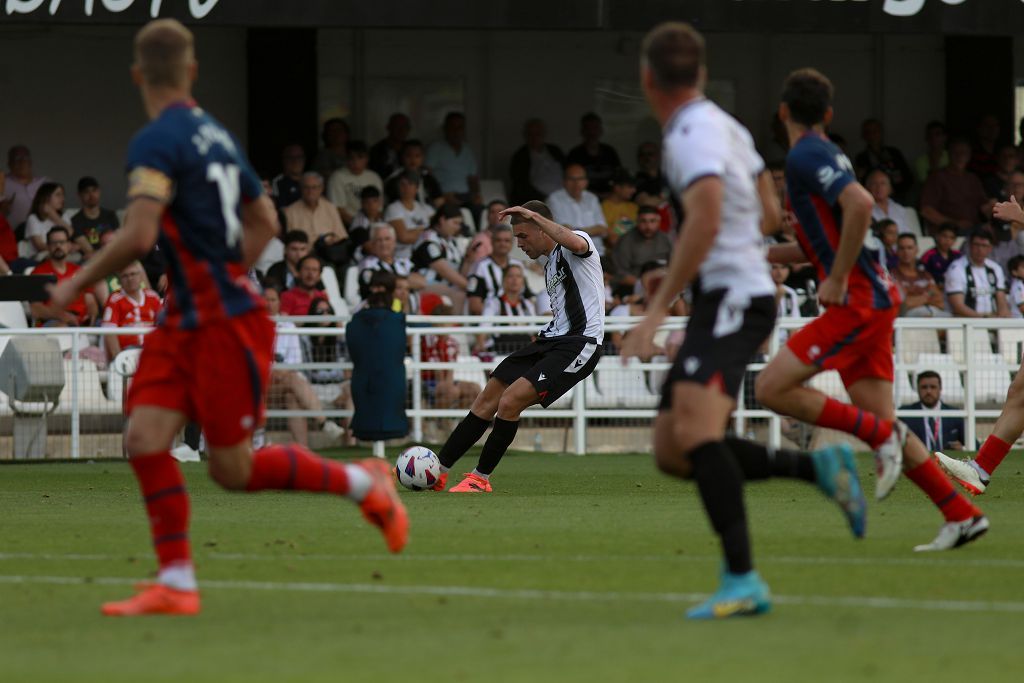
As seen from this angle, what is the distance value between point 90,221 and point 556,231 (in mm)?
8314

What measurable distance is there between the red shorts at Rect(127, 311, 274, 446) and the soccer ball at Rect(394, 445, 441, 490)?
5594 mm

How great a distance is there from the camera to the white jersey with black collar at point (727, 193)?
597 cm

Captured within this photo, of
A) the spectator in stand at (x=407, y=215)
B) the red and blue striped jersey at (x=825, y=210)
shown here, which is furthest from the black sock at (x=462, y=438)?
the spectator in stand at (x=407, y=215)

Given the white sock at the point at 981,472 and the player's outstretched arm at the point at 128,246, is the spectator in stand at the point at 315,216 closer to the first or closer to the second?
the white sock at the point at 981,472

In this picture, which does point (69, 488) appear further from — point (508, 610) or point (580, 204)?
point (580, 204)

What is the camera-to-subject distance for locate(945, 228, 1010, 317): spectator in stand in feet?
61.7

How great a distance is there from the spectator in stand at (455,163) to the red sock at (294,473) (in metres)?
13.9

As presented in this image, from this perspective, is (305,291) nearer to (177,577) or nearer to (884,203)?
(884,203)

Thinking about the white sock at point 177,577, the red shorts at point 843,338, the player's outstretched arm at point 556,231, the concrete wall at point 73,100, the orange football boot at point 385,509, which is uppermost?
the concrete wall at point 73,100

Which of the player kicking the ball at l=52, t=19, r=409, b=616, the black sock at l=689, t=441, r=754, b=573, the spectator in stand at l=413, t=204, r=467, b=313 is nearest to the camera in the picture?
the black sock at l=689, t=441, r=754, b=573

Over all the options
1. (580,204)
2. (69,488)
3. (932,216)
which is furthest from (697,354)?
(932,216)

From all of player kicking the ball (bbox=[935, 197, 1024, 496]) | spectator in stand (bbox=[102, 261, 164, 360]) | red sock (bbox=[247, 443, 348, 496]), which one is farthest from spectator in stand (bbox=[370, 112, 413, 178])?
red sock (bbox=[247, 443, 348, 496])

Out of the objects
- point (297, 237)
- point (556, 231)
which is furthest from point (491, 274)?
point (556, 231)

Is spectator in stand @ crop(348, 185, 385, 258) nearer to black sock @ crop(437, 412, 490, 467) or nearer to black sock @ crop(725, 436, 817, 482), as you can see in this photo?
black sock @ crop(437, 412, 490, 467)
